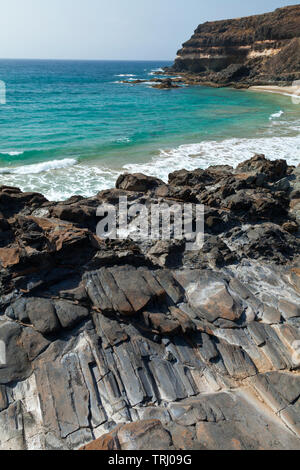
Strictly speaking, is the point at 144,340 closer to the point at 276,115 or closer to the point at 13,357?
the point at 13,357

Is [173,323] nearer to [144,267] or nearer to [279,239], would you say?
[144,267]

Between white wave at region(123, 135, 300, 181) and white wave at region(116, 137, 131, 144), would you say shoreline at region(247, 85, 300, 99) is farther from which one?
white wave at region(116, 137, 131, 144)

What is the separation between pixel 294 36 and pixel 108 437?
303ft

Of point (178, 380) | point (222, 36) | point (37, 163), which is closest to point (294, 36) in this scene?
point (222, 36)

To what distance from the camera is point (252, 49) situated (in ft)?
262

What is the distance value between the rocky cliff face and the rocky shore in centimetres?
7184

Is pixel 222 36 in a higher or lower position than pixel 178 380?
higher

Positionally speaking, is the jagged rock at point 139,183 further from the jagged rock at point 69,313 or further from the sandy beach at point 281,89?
the sandy beach at point 281,89

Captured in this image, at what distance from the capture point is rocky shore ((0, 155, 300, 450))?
4.27 meters

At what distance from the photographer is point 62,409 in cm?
440

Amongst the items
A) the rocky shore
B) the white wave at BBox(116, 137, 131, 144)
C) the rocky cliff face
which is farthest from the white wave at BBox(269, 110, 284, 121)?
the rocky cliff face

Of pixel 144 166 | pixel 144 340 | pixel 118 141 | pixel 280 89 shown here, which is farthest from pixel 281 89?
pixel 144 340

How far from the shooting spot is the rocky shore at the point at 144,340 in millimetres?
4272
